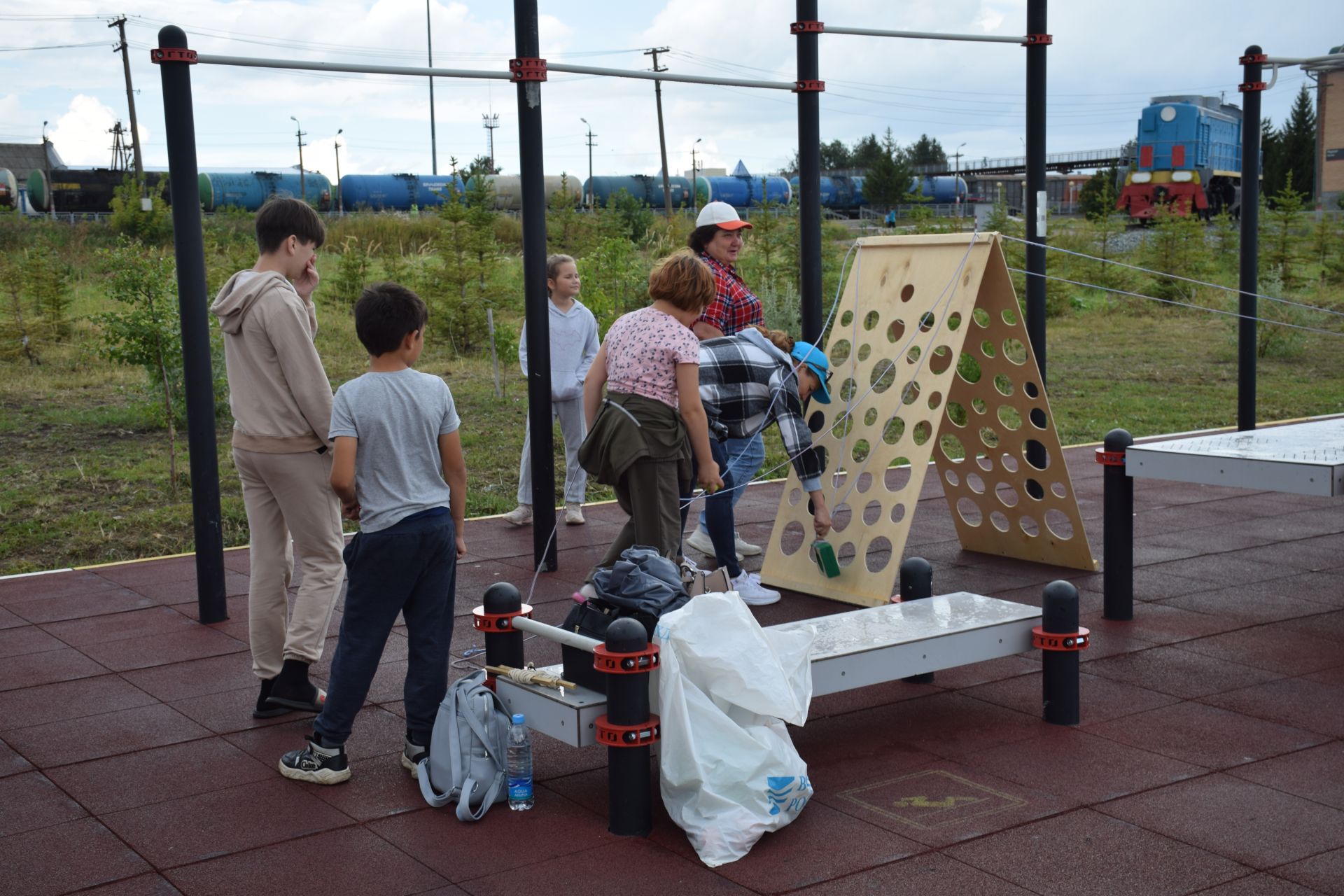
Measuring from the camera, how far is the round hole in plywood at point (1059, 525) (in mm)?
7336

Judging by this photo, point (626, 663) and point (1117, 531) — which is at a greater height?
point (626, 663)

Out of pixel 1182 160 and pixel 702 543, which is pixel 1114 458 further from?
pixel 1182 160

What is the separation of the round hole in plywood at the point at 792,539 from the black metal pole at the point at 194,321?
3075mm

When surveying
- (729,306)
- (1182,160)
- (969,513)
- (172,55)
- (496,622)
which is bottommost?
(969,513)

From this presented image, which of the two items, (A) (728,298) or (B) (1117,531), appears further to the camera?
(A) (728,298)

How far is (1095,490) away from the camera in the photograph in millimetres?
9555

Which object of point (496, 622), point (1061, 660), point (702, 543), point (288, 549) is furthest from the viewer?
point (702, 543)

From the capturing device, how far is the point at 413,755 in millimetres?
4250

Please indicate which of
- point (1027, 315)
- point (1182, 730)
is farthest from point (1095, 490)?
point (1182, 730)

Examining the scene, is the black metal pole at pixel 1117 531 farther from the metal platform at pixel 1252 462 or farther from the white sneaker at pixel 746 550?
the white sneaker at pixel 746 550

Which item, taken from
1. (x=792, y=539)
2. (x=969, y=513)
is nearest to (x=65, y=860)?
(x=792, y=539)

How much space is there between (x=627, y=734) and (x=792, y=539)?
175 inches

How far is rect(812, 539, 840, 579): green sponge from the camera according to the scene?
21.4 ft

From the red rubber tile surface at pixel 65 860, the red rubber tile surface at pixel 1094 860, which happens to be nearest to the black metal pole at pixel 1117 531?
the red rubber tile surface at pixel 1094 860
